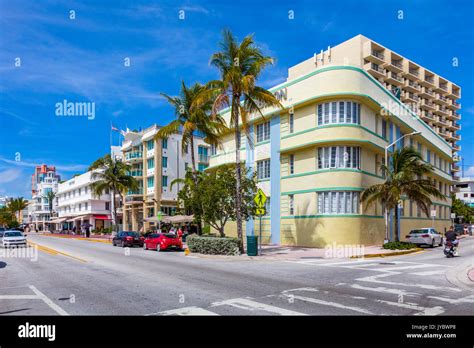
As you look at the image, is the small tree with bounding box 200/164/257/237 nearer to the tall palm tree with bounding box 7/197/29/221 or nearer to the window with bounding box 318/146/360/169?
the window with bounding box 318/146/360/169

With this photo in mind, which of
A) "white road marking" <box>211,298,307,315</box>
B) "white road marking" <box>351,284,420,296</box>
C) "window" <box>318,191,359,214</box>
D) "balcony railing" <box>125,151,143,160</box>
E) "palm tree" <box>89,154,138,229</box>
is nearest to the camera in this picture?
"white road marking" <box>211,298,307,315</box>

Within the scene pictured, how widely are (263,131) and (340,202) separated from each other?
33.4ft

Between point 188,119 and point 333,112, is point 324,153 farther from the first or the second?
point 188,119

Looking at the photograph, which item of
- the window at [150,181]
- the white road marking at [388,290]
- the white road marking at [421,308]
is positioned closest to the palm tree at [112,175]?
the window at [150,181]

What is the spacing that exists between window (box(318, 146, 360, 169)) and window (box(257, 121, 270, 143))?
21.2 ft

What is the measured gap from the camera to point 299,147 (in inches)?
1199

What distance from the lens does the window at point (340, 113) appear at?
28.7m

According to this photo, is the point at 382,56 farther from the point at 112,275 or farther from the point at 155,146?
the point at 112,275


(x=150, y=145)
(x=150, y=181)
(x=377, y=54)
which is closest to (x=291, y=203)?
(x=150, y=181)

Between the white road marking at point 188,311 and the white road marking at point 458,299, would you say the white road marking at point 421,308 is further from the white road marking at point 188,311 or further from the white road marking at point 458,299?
the white road marking at point 188,311

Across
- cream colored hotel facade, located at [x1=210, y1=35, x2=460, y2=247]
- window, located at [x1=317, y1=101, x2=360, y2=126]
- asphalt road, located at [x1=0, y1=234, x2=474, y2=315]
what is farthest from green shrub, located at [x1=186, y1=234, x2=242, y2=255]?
window, located at [x1=317, y1=101, x2=360, y2=126]

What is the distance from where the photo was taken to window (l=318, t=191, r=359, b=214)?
92.8ft
